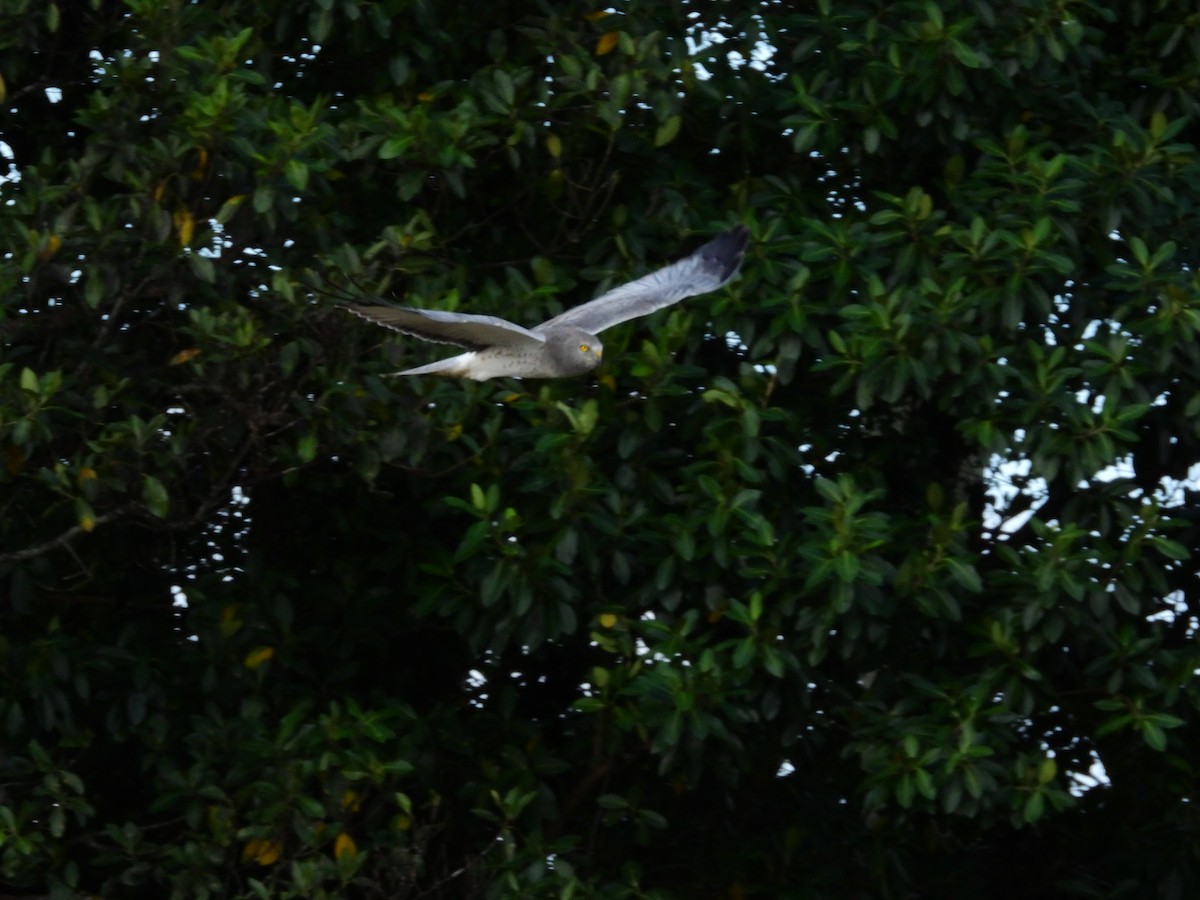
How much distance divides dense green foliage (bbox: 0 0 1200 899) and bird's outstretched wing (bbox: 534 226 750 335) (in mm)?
143

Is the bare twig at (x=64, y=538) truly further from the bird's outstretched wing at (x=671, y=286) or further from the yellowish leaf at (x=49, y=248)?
the bird's outstretched wing at (x=671, y=286)

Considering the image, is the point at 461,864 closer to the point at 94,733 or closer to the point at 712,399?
the point at 94,733

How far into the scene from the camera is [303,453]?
22.2 feet

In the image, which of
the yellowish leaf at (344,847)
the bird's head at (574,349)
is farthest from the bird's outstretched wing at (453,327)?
the yellowish leaf at (344,847)

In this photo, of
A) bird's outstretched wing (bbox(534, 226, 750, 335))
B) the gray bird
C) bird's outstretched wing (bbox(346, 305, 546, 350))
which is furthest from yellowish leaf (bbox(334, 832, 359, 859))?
bird's outstretched wing (bbox(534, 226, 750, 335))

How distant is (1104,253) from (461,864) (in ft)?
11.2

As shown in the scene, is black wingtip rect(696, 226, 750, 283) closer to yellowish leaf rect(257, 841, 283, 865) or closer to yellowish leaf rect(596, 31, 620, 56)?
yellowish leaf rect(596, 31, 620, 56)

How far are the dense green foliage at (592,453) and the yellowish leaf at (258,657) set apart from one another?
0.03 meters

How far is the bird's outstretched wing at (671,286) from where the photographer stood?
7055 mm

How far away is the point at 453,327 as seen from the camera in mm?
6539

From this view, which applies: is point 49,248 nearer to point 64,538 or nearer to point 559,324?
point 64,538

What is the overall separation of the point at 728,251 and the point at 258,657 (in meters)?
2.22

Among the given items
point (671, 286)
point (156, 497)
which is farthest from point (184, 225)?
point (671, 286)

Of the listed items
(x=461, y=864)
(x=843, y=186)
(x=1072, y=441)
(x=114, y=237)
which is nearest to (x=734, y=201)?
(x=843, y=186)
